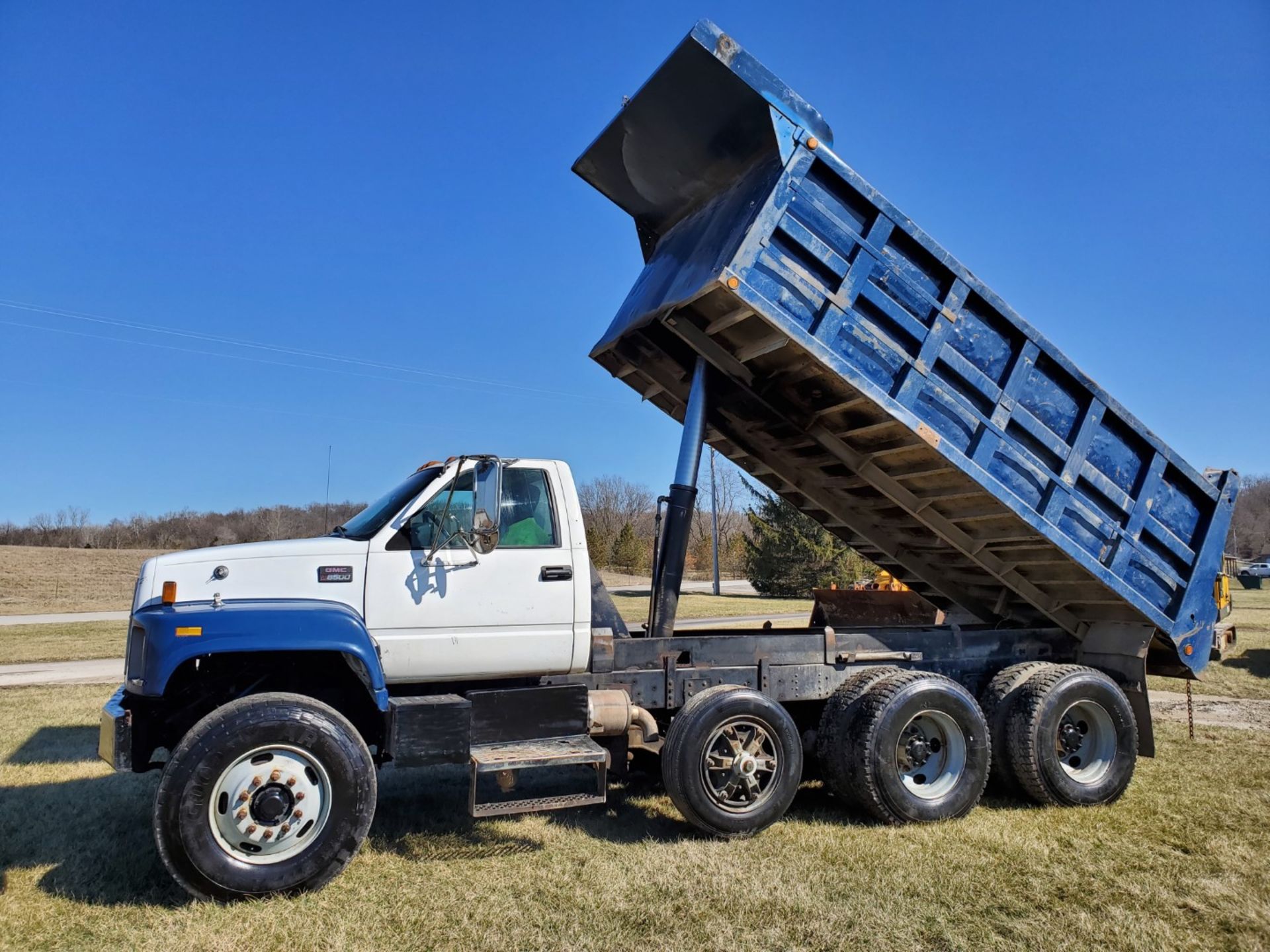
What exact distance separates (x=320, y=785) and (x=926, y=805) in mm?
3774

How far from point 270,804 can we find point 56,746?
190 inches

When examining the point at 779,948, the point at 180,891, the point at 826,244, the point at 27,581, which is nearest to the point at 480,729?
the point at 180,891

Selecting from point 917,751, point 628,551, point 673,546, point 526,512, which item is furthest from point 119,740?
point 628,551

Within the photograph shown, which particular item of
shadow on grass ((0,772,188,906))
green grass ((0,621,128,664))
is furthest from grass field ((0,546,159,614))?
shadow on grass ((0,772,188,906))

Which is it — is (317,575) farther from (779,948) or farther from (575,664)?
(779,948)

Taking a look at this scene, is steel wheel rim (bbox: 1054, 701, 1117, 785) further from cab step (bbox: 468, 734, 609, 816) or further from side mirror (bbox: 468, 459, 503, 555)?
side mirror (bbox: 468, 459, 503, 555)

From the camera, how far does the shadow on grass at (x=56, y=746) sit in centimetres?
747

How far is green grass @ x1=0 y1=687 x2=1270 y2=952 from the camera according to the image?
405cm

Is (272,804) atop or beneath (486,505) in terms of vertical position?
beneath

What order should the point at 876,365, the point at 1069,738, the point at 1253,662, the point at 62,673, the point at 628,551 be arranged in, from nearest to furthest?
1. the point at 876,365
2. the point at 1069,738
3. the point at 62,673
4. the point at 1253,662
5. the point at 628,551

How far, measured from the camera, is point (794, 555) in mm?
32062

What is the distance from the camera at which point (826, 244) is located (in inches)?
217

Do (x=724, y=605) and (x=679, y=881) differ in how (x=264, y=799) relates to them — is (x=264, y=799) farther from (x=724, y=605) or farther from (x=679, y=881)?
(x=724, y=605)

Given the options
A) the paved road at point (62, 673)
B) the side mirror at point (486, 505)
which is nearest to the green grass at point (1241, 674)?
the side mirror at point (486, 505)
